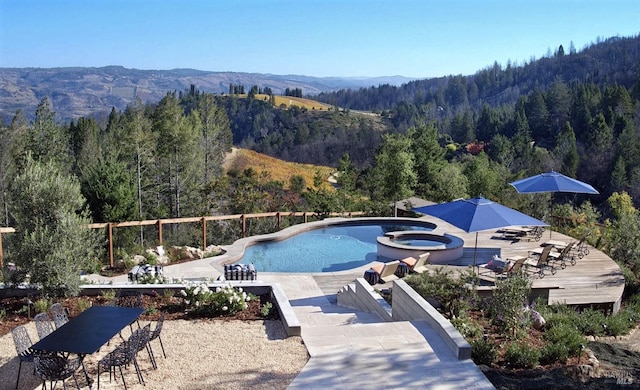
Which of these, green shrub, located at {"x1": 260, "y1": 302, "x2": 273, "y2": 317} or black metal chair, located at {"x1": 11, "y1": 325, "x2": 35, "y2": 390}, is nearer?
black metal chair, located at {"x1": 11, "y1": 325, "x2": 35, "y2": 390}

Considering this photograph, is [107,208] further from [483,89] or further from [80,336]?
[483,89]

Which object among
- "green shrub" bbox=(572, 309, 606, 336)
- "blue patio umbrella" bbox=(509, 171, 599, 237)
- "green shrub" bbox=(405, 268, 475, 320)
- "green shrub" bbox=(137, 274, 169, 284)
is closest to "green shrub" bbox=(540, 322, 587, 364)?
"green shrub" bbox=(405, 268, 475, 320)

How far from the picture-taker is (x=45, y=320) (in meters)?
6.23

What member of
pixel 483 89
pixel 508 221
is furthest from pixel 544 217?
pixel 483 89

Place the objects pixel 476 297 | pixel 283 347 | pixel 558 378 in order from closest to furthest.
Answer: pixel 558 378 → pixel 283 347 → pixel 476 297

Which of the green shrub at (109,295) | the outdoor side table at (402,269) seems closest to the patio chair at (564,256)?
the outdoor side table at (402,269)

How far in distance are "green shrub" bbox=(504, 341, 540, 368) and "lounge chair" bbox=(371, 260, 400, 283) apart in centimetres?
408

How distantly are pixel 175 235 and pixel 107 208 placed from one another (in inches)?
145

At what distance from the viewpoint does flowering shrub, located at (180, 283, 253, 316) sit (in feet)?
25.2

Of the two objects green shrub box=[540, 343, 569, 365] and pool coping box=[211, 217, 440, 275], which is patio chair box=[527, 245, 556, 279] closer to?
pool coping box=[211, 217, 440, 275]

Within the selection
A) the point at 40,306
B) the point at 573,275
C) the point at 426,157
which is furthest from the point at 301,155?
the point at 40,306

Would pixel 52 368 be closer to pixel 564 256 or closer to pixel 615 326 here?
pixel 615 326

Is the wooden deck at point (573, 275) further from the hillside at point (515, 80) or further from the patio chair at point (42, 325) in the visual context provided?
the hillside at point (515, 80)

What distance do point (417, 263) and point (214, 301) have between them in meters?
Answer: 5.00
